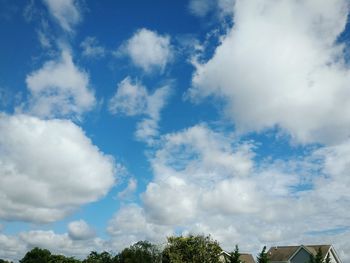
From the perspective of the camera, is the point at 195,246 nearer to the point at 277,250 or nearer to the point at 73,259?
the point at 277,250

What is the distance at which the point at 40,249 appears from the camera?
123312mm

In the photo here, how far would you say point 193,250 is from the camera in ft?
224

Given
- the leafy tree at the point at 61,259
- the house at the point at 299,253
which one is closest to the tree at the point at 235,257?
the house at the point at 299,253

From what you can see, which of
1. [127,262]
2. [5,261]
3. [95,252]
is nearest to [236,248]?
[127,262]

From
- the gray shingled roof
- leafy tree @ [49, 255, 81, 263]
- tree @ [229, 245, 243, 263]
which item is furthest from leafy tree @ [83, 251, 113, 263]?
tree @ [229, 245, 243, 263]

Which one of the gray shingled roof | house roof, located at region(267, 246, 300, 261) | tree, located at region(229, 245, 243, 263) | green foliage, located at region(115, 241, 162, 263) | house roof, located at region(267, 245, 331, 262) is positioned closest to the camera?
tree, located at region(229, 245, 243, 263)

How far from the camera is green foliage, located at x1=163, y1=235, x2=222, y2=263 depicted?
2662 inches

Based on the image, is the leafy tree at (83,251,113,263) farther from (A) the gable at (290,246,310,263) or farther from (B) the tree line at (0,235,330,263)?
(A) the gable at (290,246,310,263)

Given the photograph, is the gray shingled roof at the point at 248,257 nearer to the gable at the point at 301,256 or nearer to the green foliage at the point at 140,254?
the gable at the point at 301,256

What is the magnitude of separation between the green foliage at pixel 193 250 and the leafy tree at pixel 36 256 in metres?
60.5

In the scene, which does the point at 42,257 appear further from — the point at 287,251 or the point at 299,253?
the point at 299,253

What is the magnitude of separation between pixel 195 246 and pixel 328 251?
34866mm

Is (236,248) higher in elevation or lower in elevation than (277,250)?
lower

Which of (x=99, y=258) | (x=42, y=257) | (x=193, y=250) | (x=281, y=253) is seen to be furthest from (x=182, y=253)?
(x=42, y=257)
